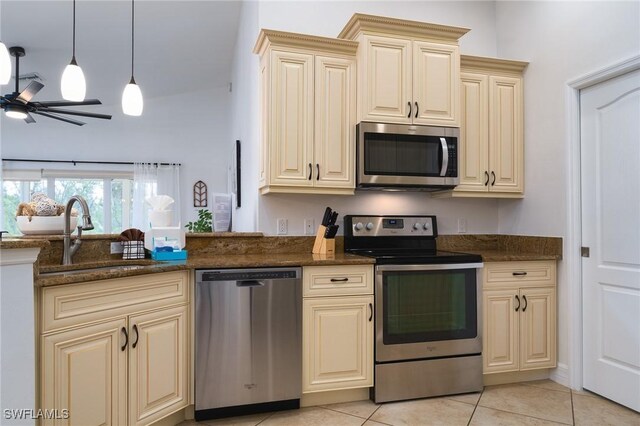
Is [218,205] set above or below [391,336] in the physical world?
above

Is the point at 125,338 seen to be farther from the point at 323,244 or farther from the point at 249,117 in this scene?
the point at 249,117

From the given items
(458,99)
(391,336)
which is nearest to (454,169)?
(458,99)

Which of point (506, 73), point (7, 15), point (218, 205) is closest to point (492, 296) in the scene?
point (506, 73)

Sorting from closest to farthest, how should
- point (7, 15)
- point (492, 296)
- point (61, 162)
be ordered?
point (492, 296) → point (7, 15) → point (61, 162)

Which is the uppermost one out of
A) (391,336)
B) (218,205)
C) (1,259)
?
(218,205)

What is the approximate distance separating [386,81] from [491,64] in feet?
3.13

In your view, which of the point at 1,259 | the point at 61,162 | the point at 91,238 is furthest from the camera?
the point at 61,162

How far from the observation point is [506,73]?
322 centimetres

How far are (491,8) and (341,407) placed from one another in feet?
11.0

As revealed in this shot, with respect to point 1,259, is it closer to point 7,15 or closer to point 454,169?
point 454,169

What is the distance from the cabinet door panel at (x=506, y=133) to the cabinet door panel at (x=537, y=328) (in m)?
0.82

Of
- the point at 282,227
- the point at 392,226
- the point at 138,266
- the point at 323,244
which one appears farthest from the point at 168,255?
the point at 392,226

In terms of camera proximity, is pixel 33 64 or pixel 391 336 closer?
pixel 391 336

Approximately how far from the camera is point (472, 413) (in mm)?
2412
